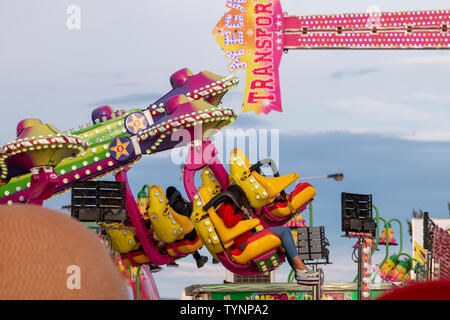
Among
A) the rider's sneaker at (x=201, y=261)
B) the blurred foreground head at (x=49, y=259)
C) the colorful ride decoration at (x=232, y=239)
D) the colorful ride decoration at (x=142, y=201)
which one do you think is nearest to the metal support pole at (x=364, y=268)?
the rider's sneaker at (x=201, y=261)

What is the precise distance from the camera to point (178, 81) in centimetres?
1555

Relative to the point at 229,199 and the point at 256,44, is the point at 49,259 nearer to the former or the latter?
the point at 229,199

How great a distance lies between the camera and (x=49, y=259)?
1.07 meters

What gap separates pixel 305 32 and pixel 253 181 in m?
6.23

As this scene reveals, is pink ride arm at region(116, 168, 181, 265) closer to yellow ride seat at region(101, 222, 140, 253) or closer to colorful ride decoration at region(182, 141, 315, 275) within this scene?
yellow ride seat at region(101, 222, 140, 253)

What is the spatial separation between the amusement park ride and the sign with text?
0.02 meters

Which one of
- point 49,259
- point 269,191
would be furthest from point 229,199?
point 49,259

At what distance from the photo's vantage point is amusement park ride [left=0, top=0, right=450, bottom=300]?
12094mm

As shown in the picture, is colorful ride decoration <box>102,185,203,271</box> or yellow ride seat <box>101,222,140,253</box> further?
yellow ride seat <box>101,222,140,253</box>

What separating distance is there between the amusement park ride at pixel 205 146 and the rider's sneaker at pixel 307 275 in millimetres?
495

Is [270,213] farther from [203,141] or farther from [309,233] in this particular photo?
[309,233]

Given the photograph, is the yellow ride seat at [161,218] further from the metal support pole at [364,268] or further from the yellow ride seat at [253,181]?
the metal support pole at [364,268]

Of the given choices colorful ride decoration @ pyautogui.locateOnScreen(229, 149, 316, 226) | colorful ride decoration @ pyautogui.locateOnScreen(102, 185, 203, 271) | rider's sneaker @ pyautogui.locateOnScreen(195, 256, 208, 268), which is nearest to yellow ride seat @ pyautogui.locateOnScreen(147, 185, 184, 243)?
colorful ride decoration @ pyautogui.locateOnScreen(102, 185, 203, 271)
